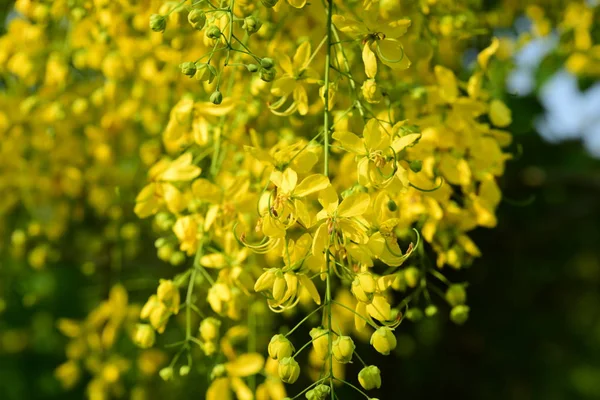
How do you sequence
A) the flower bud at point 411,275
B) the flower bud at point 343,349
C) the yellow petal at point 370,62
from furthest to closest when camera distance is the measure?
the flower bud at point 411,275 → the yellow petal at point 370,62 → the flower bud at point 343,349

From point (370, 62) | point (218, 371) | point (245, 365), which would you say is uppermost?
point (370, 62)

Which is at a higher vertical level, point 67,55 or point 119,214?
point 67,55

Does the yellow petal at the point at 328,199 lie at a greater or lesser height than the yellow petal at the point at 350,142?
lesser

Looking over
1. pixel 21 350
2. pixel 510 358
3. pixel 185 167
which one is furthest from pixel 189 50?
pixel 510 358

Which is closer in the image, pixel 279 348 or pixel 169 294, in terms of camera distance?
pixel 279 348

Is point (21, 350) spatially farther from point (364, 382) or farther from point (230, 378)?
point (364, 382)

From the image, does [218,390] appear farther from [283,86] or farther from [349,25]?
[349,25]

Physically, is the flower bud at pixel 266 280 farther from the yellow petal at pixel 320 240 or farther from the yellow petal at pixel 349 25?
the yellow petal at pixel 349 25

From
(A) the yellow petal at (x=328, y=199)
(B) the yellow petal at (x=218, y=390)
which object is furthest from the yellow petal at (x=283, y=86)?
(B) the yellow petal at (x=218, y=390)

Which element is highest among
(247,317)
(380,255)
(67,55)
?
(380,255)

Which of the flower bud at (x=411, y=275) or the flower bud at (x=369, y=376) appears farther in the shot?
the flower bud at (x=411, y=275)

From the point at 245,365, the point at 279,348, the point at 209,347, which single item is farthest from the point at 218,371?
the point at 279,348
